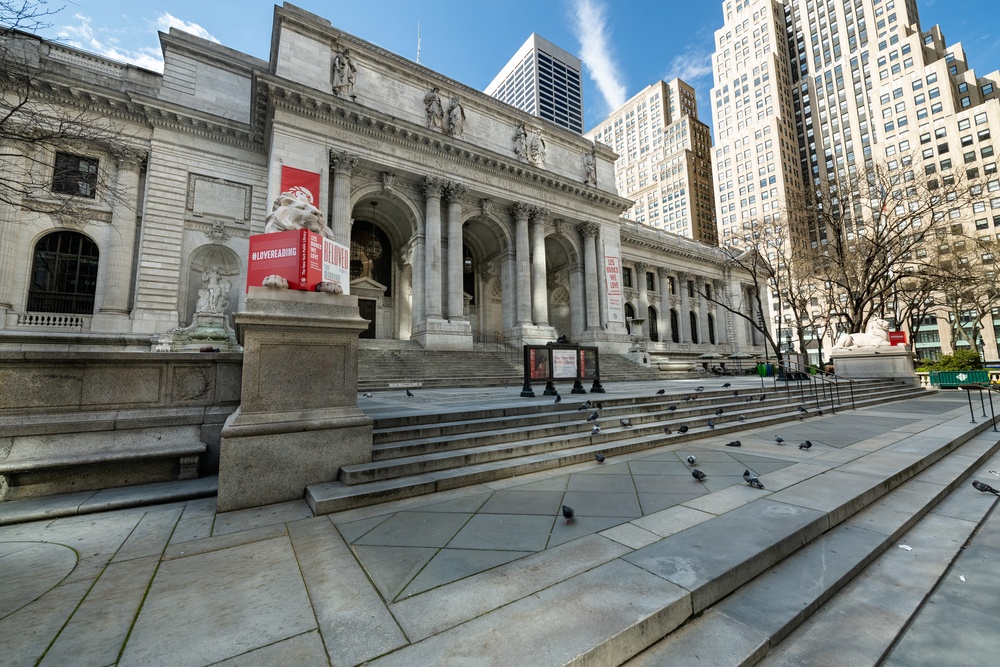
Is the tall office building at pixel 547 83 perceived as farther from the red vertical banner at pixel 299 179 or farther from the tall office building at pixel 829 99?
the red vertical banner at pixel 299 179

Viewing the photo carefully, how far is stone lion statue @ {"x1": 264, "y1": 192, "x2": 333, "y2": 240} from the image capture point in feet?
18.1

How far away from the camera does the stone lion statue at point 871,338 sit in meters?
20.0

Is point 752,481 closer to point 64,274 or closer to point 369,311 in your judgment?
point 369,311

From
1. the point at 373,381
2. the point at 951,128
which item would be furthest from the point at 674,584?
the point at 951,128

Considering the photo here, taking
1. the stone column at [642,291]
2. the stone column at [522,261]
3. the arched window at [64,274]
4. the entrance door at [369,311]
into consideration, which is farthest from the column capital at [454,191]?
the stone column at [642,291]

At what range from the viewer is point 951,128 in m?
59.8

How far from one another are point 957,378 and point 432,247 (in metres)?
29.2

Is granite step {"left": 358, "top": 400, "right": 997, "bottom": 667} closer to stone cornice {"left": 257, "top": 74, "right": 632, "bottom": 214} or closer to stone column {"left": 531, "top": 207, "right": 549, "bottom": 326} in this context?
stone column {"left": 531, "top": 207, "right": 549, "bottom": 326}

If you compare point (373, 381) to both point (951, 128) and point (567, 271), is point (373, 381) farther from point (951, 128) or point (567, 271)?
point (951, 128)

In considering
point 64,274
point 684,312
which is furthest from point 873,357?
point 64,274

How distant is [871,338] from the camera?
20.3m

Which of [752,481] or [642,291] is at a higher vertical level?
[642,291]

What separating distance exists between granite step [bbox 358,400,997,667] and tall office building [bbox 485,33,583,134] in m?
127

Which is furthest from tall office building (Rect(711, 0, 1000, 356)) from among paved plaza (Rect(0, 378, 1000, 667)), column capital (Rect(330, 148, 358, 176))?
paved plaza (Rect(0, 378, 1000, 667))
